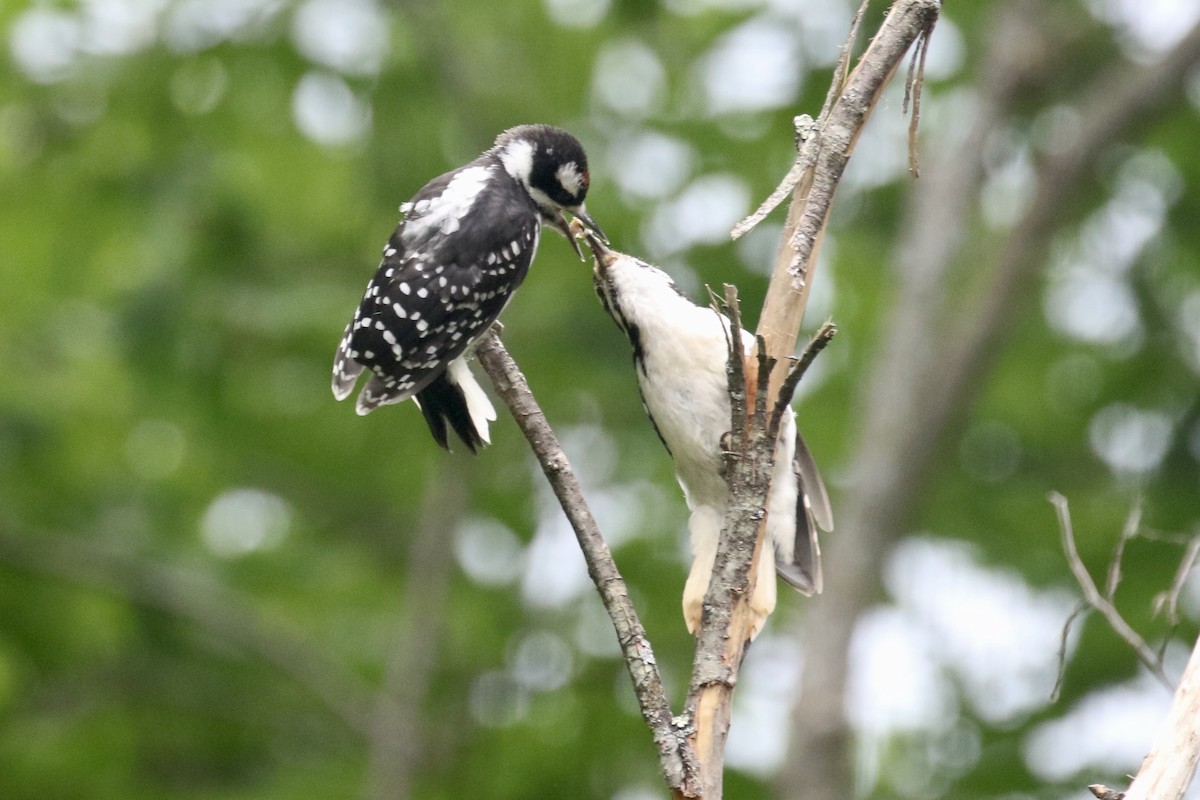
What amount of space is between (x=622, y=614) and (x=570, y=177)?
212 cm

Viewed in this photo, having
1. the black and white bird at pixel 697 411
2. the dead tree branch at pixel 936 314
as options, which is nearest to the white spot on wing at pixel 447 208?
the black and white bird at pixel 697 411

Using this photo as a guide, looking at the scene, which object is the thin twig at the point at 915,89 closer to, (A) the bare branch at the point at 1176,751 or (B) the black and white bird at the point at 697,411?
(B) the black and white bird at the point at 697,411

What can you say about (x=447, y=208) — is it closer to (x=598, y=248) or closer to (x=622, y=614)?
(x=598, y=248)

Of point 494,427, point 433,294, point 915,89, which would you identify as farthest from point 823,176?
point 494,427

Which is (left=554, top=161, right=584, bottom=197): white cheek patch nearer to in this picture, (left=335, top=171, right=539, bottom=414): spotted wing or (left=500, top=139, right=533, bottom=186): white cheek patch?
(left=500, top=139, right=533, bottom=186): white cheek patch

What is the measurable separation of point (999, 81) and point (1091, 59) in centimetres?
123

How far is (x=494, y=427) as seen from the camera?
794 centimetres

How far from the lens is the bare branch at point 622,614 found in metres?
2.88

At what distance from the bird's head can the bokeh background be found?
2.50m

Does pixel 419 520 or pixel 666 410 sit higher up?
pixel 419 520

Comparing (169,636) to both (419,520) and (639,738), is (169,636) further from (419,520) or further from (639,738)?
(639,738)

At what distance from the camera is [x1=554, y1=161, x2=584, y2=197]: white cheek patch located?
472 cm

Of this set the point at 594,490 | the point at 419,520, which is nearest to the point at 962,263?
the point at 594,490

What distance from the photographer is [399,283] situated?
14.1 ft
